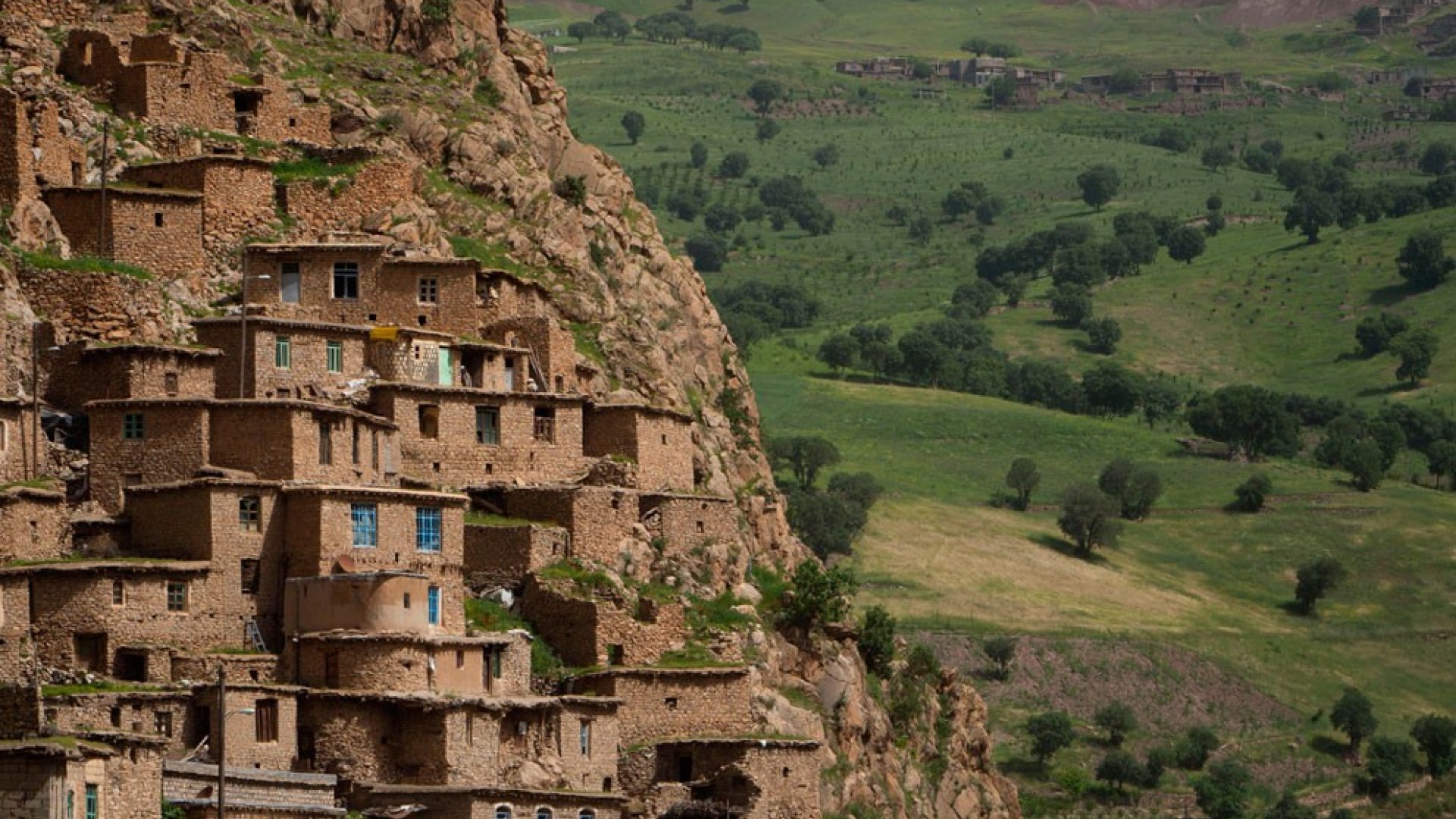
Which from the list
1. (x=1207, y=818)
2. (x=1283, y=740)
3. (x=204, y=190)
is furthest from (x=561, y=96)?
(x=1283, y=740)

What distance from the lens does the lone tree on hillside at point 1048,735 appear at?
580ft

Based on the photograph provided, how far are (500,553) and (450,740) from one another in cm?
1024

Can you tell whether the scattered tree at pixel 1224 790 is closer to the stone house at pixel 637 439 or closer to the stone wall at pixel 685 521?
the stone house at pixel 637 439

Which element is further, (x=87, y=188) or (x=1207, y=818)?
(x=1207, y=818)

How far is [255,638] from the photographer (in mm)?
94062

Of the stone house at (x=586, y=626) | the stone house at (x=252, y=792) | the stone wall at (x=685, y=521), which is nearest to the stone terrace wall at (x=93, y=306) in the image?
the stone house at (x=586, y=626)

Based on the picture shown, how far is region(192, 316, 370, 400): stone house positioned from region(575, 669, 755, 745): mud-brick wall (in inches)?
454

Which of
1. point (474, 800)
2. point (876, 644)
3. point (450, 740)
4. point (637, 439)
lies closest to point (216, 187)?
point (637, 439)

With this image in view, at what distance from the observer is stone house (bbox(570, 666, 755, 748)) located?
100375 mm

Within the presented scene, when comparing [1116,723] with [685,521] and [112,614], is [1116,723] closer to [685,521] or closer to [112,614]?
[685,521]

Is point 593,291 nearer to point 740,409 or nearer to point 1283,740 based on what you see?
point 740,409

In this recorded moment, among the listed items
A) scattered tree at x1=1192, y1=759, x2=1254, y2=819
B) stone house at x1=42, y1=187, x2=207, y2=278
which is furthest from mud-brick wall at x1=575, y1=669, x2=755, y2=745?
scattered tree at x1=1192, y1=759, x2=1254, y2=819

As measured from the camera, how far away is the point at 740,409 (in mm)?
124125

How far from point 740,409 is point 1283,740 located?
6981 cm
